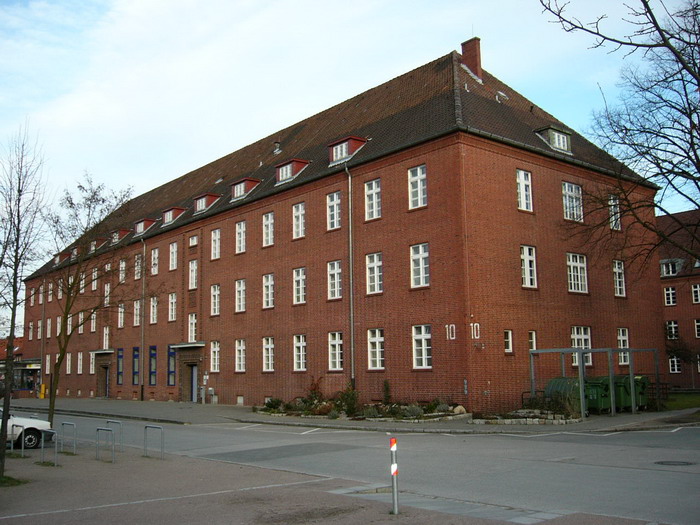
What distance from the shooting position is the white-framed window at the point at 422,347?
1058 inches

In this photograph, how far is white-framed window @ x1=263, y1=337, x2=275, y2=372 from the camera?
3509 centimetres

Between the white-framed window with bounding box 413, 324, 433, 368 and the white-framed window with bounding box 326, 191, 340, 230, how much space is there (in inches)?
269

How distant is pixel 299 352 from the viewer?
33.5 metres

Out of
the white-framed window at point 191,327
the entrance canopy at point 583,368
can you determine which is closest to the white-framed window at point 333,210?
the entrance canopy at point 583,368

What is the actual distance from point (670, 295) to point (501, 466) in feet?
168

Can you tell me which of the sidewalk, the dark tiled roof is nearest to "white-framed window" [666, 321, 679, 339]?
the dark tiled roof

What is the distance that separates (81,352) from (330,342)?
101 feet

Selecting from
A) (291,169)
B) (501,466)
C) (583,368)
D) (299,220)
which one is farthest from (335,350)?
(501,466)

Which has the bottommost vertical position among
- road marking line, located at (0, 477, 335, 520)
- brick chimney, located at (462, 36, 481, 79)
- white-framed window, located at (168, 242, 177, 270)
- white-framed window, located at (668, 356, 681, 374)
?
road marking line, located at (0, 477, 335, 520)

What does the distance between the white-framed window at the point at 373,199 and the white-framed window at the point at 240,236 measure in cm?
1022

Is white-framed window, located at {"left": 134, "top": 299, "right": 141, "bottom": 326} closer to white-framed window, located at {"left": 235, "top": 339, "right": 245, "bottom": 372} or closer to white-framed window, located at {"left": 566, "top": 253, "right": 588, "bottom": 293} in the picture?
white-framed window, located at {"left": 235, "top": 339, "right": 245, "bottom": 372}

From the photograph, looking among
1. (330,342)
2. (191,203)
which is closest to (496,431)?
(330,342)

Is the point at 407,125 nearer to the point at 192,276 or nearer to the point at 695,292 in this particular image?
the point at 192,276

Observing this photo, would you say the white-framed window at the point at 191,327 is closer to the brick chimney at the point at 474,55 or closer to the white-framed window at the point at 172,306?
the white-framed window at the point at 172,306
